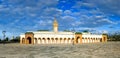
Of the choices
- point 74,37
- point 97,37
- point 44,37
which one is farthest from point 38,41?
point 97,37

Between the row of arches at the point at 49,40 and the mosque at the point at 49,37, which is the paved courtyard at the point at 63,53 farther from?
the row of arches at the point at 49,40

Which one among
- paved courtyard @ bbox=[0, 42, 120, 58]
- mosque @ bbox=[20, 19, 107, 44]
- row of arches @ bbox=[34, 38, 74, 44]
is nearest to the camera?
paved courtyard @ bbox=[0, 42, 120, 58]

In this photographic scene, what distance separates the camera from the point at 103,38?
445 feet

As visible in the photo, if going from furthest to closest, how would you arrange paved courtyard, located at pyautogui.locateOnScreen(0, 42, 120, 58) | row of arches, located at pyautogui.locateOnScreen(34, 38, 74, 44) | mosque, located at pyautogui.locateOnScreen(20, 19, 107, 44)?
row of arches, located at pyautogui.locateOnScreen(34, 38, 74, 44), mosque, located at pyautogui.locateOnScreen(20, 19, 107, 44), paved courtyard, located at pyautogui.locateOnScreen(0, 42, 120, 58)

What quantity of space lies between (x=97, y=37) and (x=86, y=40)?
568 inches

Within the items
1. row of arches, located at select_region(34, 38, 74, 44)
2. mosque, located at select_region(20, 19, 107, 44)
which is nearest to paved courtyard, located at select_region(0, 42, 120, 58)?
mosque, located at select_region(20, 19, 107, 44)

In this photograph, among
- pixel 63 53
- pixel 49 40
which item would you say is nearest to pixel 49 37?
pixel 49 40

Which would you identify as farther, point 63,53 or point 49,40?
point 49,40

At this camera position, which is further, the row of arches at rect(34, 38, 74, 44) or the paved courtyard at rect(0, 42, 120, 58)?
the row of arches at rect(34, 38, 74, 44)

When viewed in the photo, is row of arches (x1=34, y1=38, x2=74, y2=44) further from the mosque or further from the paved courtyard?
the paved courtyard

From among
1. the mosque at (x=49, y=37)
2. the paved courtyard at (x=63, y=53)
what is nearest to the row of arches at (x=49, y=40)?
the mosque at (x=49, y=37)

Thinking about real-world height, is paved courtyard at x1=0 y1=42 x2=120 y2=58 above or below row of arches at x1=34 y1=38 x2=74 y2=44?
above

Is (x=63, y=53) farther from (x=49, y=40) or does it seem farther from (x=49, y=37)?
(x=49, y=40)

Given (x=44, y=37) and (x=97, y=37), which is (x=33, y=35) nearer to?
(x=44, y=37)
